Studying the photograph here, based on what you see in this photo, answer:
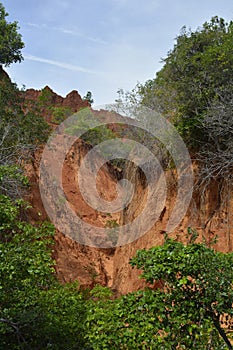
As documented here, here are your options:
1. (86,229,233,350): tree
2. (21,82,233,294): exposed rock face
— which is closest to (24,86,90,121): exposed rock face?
(21,82,233,294): exposed rock face

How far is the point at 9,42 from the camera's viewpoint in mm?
13656

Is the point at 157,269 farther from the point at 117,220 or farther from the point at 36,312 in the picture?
the point at 117,220

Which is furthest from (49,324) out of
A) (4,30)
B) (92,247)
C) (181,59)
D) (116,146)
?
(116,146)

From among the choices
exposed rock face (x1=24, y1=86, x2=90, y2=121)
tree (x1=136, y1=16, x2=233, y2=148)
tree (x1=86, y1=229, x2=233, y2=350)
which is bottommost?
tree (x1=86, y1=229, x2=233, y2=350)

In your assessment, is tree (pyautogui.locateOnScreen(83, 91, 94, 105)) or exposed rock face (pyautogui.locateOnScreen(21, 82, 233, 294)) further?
tree (pyautogui.locateOnScreen(83, 91, 94, 105))

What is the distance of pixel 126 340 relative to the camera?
397 cm

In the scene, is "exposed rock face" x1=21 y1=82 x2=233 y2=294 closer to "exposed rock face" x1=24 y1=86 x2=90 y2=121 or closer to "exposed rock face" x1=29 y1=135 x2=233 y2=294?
"exposed rock face" x1=29 y1=135 x2=233 y2=294

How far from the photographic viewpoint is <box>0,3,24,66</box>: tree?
1356cm

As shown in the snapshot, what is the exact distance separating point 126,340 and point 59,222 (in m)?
10.5

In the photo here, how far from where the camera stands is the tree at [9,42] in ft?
44.5

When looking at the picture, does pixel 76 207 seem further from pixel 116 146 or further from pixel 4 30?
pixel 4 30

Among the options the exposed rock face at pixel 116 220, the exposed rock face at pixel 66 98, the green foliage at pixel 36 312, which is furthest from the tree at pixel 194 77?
the exposed rock face at pixel 66 98

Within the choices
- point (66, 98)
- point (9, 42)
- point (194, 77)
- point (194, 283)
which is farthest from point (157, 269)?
point (66, 98)

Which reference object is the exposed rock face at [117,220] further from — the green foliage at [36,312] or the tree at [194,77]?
the green foliage at [36,312]
